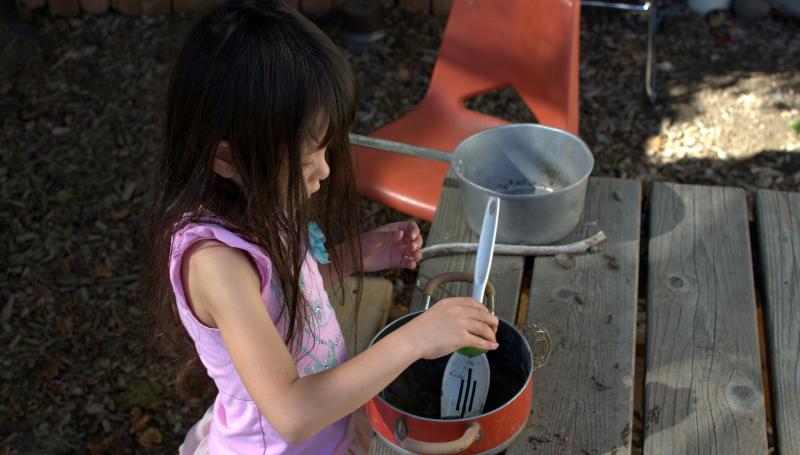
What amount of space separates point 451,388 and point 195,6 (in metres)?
3.27

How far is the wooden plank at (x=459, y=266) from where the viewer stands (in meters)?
1.59

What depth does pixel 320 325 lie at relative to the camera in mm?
1519

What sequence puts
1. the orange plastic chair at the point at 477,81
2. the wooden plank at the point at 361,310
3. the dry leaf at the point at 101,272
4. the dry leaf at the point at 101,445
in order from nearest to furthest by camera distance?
the wooden plank at the point at 361,310
the dry leaf at the point at 101,445
the orange plastic chair at the point at 477,81
the dry leaf at the point at 101,272

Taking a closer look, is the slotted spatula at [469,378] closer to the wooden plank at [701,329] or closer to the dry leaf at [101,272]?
the wooden plank at [701,329]

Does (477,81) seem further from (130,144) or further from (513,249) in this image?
(130,144)

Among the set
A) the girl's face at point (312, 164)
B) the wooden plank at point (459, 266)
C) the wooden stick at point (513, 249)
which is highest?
the girl's face at point (312, 164)

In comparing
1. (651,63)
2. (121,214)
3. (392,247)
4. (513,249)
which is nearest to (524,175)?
(513,249)

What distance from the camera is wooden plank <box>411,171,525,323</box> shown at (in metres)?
1.59

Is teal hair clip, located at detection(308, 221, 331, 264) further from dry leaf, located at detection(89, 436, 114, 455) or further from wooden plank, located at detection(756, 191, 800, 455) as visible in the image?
dry leaf, located at detection(89, 436, 114, 455)

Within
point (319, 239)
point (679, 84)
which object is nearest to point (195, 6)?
point (679, 84)

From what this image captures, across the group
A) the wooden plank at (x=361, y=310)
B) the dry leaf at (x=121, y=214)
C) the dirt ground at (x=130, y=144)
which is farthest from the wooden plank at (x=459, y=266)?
the dry leaf at (x=121, y=214)

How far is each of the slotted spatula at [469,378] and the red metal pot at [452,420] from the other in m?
0.05

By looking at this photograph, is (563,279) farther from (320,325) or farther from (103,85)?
→ (103,85)

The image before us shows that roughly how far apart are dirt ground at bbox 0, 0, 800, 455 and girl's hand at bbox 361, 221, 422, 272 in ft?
3.65
